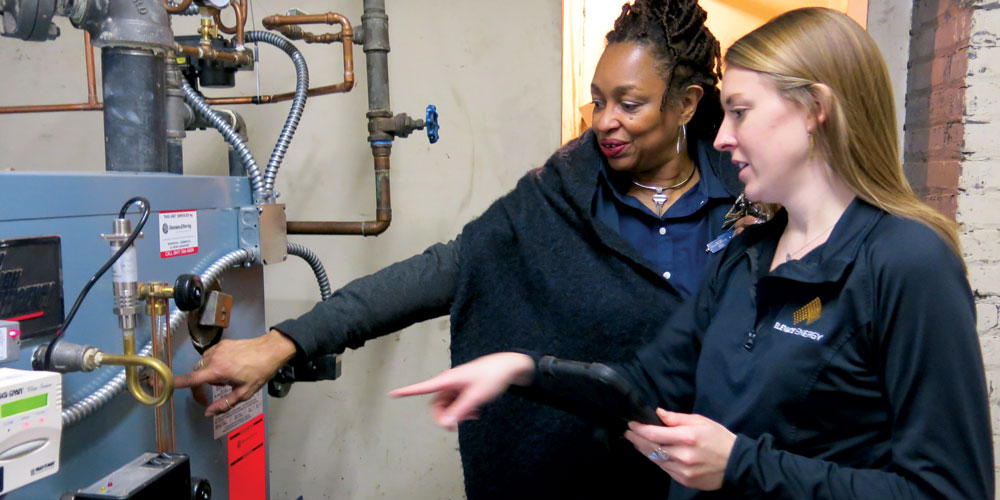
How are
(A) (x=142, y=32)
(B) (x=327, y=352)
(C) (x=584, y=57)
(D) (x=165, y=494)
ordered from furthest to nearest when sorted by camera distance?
(C) (x=584, y=57) → (B) (x=327, y=352) → (A) (x=142, y=32) → (D) (x=165, y=494)

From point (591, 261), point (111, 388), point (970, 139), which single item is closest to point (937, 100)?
point (970, 139)

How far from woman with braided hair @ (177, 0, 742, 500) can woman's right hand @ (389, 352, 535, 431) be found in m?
0.26

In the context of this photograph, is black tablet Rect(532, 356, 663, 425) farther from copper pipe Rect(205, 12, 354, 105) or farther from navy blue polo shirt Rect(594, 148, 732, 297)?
copper pipe Rect(205, 12, 354, 105)

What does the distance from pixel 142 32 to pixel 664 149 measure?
80 centimetres

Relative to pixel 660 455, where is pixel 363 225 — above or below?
above

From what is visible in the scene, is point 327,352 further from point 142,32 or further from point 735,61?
point 735,61

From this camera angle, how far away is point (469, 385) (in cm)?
83

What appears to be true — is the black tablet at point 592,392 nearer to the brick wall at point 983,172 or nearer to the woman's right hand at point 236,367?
the woman's right hand at point 236,367

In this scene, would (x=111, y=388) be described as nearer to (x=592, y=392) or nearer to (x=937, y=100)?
(x=592, y=392)

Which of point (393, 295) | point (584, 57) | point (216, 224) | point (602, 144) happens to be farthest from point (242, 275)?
point (584, 57)

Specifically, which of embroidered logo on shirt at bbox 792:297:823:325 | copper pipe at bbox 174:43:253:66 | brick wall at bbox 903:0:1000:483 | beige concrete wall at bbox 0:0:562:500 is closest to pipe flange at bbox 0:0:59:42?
copper pipe at bbox 174:43:253:66

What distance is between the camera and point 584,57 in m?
1.67

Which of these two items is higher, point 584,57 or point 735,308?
point 584,57

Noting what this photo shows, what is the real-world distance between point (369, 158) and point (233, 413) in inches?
32.1
